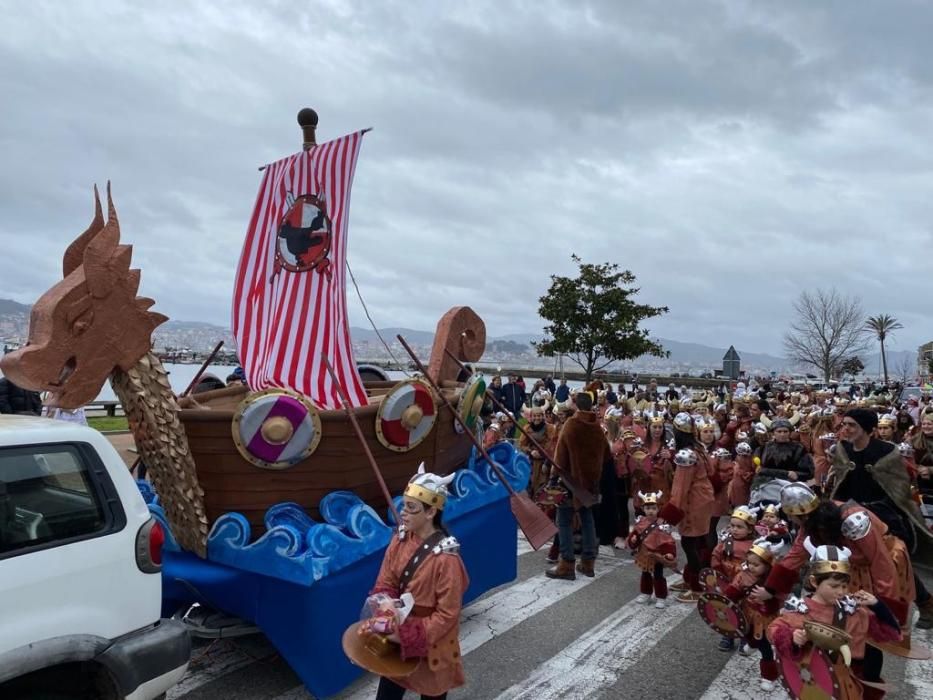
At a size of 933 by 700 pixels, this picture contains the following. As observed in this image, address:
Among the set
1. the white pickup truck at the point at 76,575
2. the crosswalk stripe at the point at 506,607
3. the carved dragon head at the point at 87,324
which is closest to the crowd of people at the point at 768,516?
the crosswalk stripe at the point at 506,607

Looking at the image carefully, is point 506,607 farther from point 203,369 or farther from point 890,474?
point 203,369

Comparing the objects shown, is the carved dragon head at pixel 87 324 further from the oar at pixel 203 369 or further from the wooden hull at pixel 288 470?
the oar at pixel 203 369

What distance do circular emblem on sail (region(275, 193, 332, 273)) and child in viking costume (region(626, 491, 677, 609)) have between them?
346cm

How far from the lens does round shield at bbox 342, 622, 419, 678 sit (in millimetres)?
2883

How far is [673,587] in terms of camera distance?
6.25 meters

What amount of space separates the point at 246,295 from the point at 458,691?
3674 mm

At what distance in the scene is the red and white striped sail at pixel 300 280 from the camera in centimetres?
546

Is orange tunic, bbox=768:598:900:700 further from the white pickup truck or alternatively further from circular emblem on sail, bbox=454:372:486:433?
circular emblem on sail, bbox=454:372:486:433

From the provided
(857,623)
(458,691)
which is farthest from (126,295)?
(857,623)

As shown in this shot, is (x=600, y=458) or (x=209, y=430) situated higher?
(x=209, y=430)

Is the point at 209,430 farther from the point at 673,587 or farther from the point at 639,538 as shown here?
the point at 673,587

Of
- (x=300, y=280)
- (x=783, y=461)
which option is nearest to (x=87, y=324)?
(x=300, y=280)

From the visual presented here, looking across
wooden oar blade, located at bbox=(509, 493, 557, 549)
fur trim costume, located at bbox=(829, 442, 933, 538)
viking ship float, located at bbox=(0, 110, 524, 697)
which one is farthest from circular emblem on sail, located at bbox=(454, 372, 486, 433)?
fur trim costume, located at bbox=(829, 442, 933, 538)

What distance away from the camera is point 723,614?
13.7 feet
